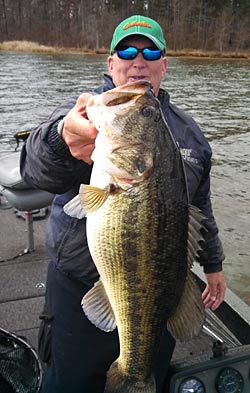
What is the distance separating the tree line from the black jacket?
48282 millimetres

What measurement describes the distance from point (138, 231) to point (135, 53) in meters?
0.91

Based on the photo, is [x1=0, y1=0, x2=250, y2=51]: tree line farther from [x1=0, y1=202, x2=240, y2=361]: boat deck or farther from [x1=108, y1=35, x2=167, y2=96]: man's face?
[x1=108, y1=35, x2=167, y2=96]: man's face

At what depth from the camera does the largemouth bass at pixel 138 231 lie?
169 cm

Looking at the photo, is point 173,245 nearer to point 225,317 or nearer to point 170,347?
point 170,347

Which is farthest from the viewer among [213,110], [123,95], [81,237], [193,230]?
[213,110]

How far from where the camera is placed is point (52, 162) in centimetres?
191

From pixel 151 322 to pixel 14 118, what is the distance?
1394 cm

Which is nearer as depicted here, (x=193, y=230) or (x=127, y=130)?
(x=127, y=130)

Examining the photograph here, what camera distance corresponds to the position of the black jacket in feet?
6.32

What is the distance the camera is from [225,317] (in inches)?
145

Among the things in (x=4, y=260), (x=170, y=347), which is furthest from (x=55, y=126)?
(x=4, y=260)

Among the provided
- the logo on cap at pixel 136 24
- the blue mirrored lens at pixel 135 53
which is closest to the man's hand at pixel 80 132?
the blue mirrored lens at pixel 135 53

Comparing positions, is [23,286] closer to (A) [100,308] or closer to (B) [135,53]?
(A) [100,308]

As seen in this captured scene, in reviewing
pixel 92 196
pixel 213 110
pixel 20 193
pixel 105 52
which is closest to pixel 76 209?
pixel 92 196
